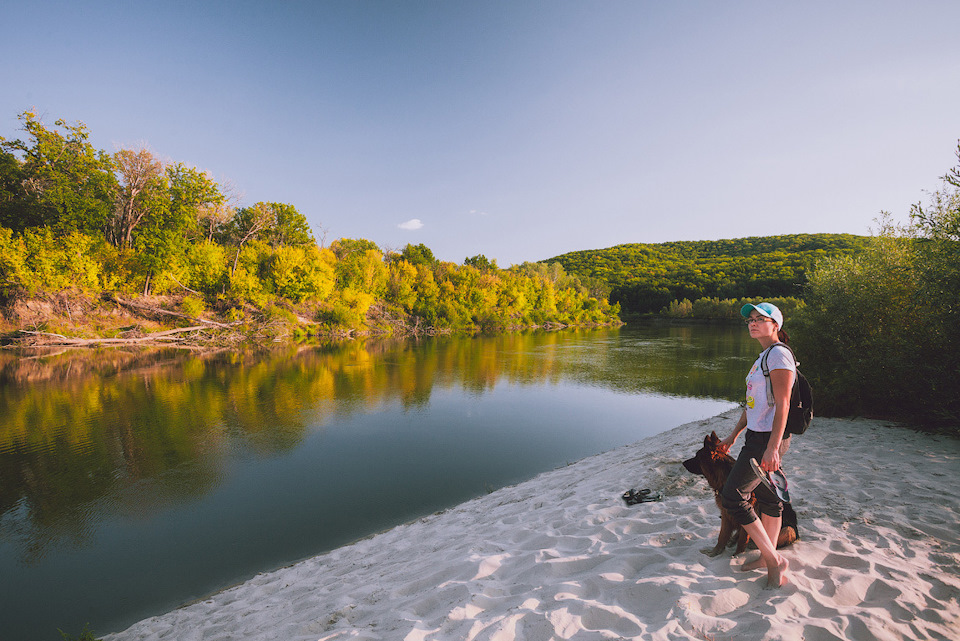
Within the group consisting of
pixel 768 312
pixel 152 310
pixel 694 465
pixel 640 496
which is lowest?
pixel 640 496

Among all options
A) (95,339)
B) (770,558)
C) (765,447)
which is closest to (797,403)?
(765,447)

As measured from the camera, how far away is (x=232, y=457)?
8.86m

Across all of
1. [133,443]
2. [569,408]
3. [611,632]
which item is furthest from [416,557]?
[569,408]

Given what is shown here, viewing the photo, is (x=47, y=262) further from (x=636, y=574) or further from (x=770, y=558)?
(x=770, y=558)

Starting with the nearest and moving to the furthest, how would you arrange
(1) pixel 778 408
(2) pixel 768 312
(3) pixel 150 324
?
(1) pixel 778 408, (2) pixel 768 312, (3) pixel 150 324

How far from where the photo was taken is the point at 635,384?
1833 cm

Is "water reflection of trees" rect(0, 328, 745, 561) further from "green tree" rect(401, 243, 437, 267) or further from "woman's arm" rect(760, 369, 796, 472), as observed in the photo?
"green tree" rect(401, 243, 437, 267)

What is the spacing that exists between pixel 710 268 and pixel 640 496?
11754 centimetres

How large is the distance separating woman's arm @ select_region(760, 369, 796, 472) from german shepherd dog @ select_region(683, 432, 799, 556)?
0.39 metres

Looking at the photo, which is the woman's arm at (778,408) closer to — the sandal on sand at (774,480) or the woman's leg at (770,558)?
the sandal on sand at (774,480)

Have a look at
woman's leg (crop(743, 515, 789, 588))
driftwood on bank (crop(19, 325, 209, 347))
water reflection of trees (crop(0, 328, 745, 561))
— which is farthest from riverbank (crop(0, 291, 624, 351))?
woman's leg (crop(743, 515, 789, 588))

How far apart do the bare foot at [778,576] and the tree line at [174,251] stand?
37621mm

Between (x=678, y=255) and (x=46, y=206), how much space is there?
153901 mm

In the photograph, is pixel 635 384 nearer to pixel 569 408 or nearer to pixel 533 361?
pixel 569 408
